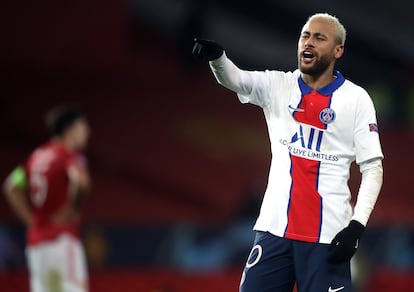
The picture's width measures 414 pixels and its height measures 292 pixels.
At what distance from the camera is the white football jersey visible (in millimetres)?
4812

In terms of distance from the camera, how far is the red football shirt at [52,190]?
812 cm

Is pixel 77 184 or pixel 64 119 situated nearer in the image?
pixel 77 184

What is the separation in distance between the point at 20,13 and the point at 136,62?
2.98m

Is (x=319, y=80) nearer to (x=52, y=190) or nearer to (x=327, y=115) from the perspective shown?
(x=327, y=115)

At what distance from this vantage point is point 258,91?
4.93 metres

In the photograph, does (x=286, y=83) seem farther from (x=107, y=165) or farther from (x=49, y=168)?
(x=107, y=165)

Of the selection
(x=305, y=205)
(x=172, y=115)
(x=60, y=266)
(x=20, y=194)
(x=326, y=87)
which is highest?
(x=172, y=115)

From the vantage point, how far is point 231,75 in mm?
4812

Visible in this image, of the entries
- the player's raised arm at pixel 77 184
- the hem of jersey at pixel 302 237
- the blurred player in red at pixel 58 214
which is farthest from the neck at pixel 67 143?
the hem of jersey at pixel 302 237

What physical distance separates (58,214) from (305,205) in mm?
3717

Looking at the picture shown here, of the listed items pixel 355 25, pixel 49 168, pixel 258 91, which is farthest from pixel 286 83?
pixel 355 25

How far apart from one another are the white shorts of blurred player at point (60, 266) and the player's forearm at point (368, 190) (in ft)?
12.3

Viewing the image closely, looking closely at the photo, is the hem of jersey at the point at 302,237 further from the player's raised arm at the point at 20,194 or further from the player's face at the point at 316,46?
the player's raised arm at the point at 20,194

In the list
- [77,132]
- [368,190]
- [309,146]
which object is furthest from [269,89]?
[77,132]
